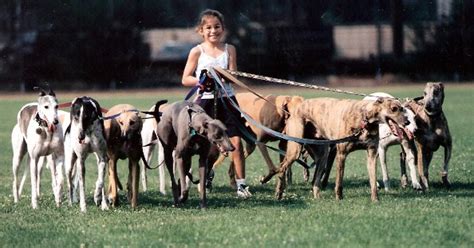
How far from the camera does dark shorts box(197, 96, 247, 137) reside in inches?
516

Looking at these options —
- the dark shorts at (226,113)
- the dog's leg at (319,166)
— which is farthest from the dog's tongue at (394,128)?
the dark shorts at (226,113)

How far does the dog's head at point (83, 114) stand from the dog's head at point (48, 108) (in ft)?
1.63

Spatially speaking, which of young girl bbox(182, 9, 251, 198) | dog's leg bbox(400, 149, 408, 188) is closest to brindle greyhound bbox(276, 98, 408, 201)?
young girl bbox(182, 9, 251, 198)

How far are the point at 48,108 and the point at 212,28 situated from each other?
2089mm

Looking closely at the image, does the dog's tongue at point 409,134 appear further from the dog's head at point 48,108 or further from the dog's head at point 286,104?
the dog's head at point 48,108

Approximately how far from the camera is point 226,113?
1320 cm

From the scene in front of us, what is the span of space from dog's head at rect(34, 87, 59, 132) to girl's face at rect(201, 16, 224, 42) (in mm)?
1899

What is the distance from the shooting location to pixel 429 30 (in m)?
44.4

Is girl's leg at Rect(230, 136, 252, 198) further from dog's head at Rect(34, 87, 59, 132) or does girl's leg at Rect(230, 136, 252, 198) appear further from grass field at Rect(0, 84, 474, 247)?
dog's head at Rect(34, 87, 59, 132)

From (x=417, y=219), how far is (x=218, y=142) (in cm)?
217

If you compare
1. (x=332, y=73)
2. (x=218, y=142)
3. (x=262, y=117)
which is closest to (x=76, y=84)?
(x=332, y=73)

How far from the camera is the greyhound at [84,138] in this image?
12.1 meters

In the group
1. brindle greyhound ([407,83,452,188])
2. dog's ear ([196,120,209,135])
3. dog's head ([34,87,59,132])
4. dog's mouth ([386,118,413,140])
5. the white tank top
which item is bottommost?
brindle greyhound ([407,83,452,188])

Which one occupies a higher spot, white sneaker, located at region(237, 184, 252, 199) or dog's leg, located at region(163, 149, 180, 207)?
dog's leg, located at region(163, 149, 180, 207)
